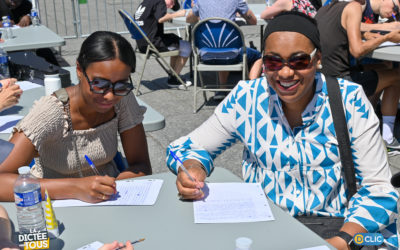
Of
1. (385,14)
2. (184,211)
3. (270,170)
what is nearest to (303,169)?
(270,170)

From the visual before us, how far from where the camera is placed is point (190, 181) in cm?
198

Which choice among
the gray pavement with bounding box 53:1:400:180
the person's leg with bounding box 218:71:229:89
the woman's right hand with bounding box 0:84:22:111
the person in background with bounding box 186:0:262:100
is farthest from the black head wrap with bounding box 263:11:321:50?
the person's leg with bounding box 218:71:229:89

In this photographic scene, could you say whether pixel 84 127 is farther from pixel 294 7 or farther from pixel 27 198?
pixel 294 7

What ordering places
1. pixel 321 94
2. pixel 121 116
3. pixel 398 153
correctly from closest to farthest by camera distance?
pixel 321 94 → pixel 121 116 → pixel 398 153

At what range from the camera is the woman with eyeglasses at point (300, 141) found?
2.05m

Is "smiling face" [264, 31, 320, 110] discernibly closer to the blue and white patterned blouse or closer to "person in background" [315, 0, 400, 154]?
the blue and white patterned blouse

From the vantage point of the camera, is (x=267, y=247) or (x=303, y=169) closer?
(x=267, y=247)

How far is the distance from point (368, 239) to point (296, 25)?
3.04ft

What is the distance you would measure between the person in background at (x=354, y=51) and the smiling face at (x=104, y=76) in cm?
279

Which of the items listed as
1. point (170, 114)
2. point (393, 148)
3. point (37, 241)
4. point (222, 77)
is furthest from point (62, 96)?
point (222, 77)

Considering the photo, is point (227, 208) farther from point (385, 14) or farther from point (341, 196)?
point (385, 14)

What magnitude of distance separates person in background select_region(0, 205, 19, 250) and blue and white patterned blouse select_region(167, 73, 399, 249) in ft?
2.49

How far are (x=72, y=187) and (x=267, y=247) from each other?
2.78 ft

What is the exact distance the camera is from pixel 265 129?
223 centimetres
